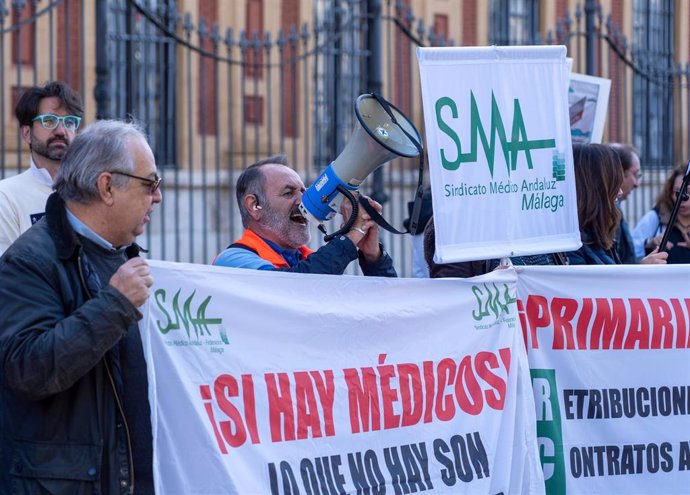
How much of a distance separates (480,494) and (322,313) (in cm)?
88

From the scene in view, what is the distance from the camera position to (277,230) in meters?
4.33

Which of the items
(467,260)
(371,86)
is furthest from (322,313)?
(371,86)

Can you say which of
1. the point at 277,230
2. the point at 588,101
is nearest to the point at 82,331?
the point at 277,230

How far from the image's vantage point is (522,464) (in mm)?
4145

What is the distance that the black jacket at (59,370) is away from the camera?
115 inches

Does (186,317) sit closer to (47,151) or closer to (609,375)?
(47,151)

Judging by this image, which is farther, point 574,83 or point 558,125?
point 574,83

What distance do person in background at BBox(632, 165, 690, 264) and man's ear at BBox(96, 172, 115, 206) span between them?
12.6ft

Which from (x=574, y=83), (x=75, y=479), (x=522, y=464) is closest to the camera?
(x=75, y=479)

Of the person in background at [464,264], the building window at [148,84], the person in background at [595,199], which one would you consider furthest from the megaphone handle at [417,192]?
the building window at [148,84]

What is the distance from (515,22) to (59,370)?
12.8 metres

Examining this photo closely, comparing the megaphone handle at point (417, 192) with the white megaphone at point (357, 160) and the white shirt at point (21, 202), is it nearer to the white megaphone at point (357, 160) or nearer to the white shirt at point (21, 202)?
the white megaphone at point (357, 160)

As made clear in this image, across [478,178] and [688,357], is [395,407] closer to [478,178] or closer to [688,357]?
[478,178]

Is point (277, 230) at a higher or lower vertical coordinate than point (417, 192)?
lower
